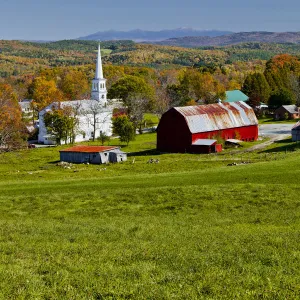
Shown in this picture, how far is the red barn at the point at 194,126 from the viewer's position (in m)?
67.6

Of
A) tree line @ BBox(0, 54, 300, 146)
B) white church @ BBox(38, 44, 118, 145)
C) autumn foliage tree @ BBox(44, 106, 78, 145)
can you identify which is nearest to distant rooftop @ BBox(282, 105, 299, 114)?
tree line @ BBox(0, 54, 300, 146)

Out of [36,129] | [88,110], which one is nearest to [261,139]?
[88,110]

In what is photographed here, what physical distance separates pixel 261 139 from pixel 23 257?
6370 cm

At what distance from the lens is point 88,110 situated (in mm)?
87188

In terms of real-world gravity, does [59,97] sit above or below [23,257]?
above

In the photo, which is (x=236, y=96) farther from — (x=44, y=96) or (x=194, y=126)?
(x=194, y=126)

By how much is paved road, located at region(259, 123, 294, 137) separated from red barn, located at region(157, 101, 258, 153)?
33.0 ft

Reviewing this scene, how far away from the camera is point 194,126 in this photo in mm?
68000

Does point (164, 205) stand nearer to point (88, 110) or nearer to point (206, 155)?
point (206, 155)

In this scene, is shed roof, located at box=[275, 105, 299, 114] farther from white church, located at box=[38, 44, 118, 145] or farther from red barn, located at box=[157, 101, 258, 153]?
white church, located at box=[38, 44, 118, 145]

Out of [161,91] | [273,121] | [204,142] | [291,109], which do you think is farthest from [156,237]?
[161,91]

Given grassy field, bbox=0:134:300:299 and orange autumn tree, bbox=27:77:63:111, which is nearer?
grassy field, bbox=0:134:300:299

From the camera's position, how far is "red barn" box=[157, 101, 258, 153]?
67625 millimetres

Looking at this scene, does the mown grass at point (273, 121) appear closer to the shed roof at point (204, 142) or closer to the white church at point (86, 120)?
the white church at point (86, 120)
